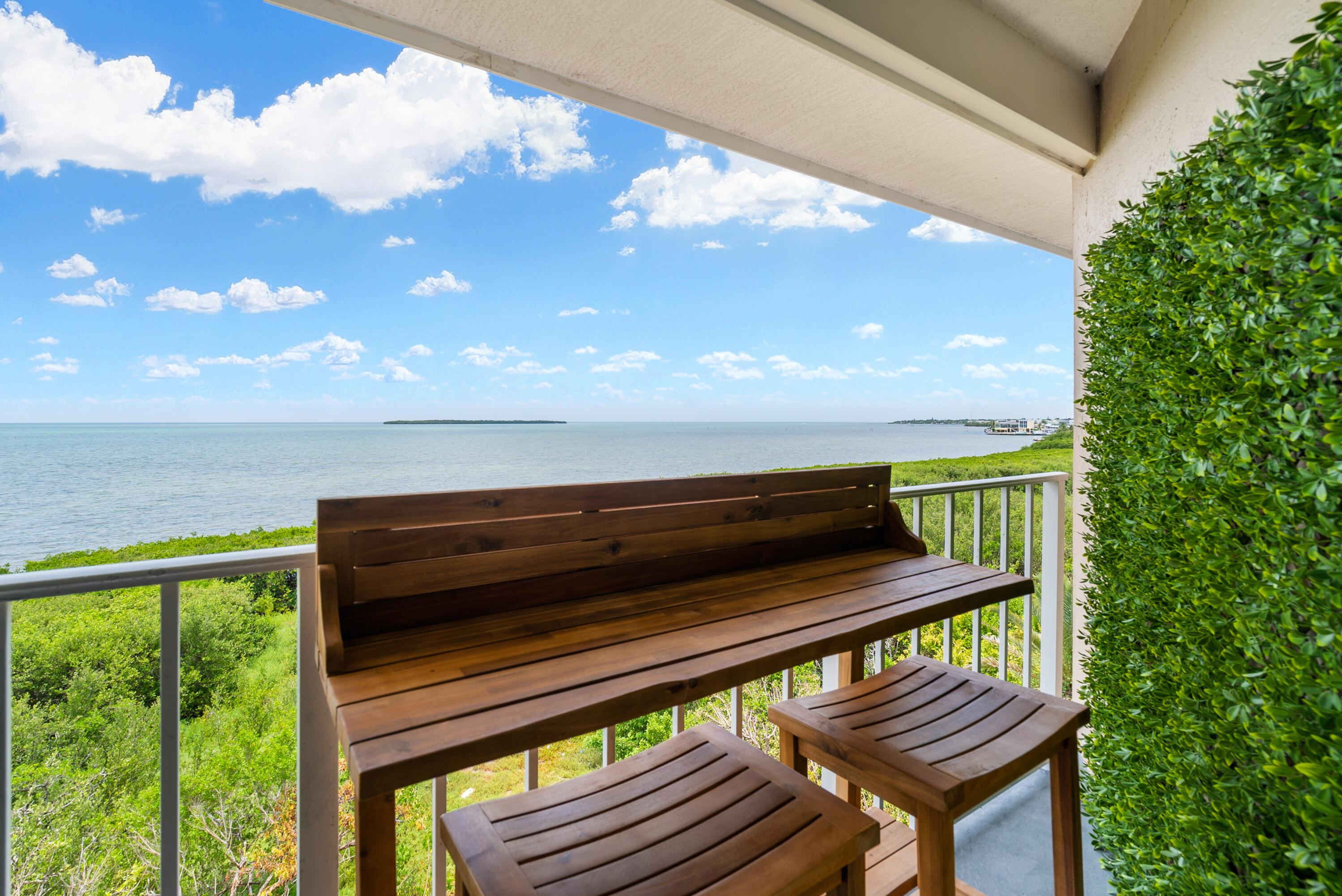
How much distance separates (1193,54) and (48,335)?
32858 mm

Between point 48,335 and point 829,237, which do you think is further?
point 829,237

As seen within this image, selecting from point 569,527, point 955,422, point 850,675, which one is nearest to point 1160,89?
point 850,675

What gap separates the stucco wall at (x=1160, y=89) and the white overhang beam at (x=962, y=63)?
13cm

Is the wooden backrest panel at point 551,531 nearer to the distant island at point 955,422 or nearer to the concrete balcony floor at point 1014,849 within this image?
the concrete balcony floor at point 1014,849

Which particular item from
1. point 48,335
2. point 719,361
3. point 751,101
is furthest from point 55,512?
point 751,101

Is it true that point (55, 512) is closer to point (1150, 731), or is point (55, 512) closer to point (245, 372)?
point (245, 372)

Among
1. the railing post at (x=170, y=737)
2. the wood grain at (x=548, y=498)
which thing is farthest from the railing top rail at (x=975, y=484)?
the railing post at (x=170, y=737)

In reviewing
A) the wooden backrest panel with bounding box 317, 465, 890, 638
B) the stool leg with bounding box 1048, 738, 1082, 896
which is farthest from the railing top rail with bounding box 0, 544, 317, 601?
the stool leg with bounding box 1048, 738, 1082, 896

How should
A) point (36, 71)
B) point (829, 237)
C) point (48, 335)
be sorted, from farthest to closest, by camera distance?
1. point (829, 237)
2. point (48, 335)
3. point (36, 71)

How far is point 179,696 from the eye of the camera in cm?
116

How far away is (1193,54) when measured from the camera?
199 cm

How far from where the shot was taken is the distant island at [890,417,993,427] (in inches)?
468

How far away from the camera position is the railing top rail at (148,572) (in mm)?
1060

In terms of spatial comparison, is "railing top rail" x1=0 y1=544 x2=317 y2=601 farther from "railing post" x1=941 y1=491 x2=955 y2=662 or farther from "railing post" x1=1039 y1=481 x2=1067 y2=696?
"railing post" x1=1039 y1=481 x2=1067 y2=696
